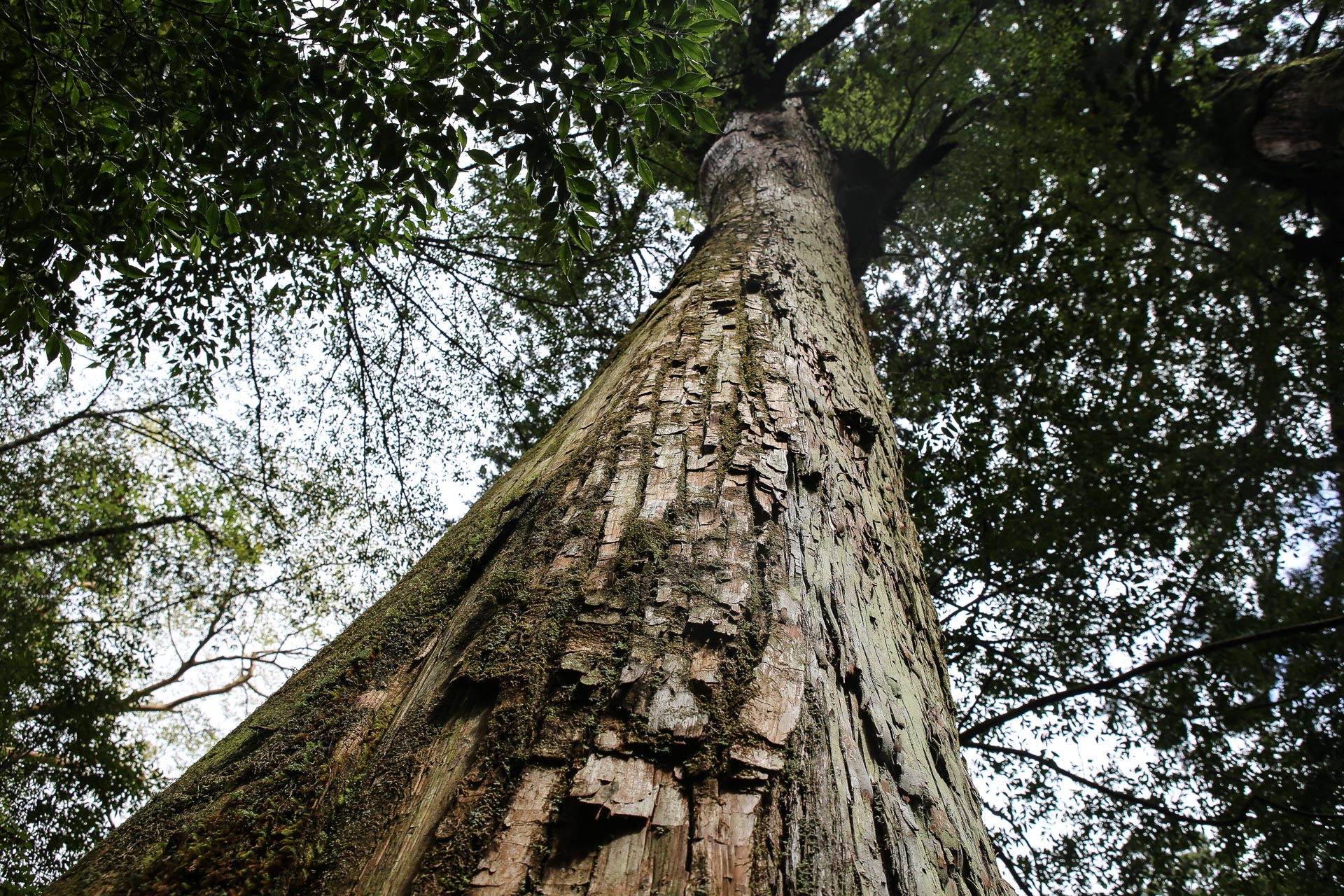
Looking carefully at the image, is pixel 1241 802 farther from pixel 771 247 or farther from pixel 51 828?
pixel 51 828

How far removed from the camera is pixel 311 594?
8422 mm

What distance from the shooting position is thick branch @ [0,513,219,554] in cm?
689

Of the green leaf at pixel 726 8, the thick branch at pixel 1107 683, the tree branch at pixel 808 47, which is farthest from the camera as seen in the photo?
the tree branch at pixel 808 47

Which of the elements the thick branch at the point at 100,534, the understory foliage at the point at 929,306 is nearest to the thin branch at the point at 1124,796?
the understory foliage at the point at 929,306

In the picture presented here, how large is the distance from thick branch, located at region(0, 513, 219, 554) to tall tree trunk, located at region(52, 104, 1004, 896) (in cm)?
722

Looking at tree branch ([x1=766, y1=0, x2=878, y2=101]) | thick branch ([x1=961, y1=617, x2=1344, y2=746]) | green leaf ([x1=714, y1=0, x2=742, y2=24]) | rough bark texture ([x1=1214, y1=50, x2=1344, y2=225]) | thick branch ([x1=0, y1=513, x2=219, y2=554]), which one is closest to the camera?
green leaf ([x1=714, y1=0, x2=742, y2=24])

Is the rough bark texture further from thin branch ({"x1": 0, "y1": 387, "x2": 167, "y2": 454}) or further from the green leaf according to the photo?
thin branch ({"x1": 0, "y1": 387, "x2": 167, "y2": 454})

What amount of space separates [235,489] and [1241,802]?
9.29 meters

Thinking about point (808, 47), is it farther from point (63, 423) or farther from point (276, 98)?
point (63, 423)

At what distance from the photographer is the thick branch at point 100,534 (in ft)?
22.6

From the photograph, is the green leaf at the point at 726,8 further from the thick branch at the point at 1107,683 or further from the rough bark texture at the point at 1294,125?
the rough bark texture at the point at 1294,125

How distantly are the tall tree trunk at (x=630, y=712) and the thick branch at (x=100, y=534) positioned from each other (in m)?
7.22

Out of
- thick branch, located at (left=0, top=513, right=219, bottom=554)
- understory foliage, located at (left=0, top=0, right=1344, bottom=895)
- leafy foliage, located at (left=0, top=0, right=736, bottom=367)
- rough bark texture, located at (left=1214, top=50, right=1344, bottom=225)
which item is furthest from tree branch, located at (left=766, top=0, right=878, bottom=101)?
thick branch, located at (left=0, top=513, right=219, bottom=554)

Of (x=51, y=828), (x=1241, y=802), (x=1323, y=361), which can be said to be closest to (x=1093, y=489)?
(x=1241, y=802)
